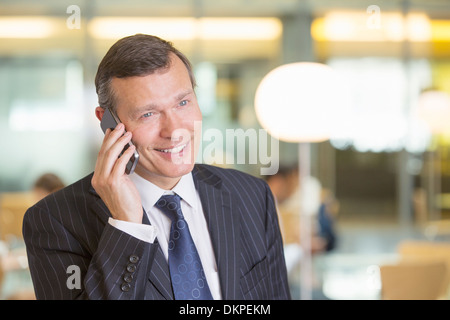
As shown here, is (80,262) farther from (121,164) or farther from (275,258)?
(275,258)

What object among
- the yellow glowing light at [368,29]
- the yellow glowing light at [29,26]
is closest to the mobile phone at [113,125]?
the yellow glowing light at [29,26]

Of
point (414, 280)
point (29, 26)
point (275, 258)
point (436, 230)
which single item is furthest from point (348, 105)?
point (275, 258)

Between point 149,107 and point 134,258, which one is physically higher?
point 149,107

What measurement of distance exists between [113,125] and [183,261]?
281mm

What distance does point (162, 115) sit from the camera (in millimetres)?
970

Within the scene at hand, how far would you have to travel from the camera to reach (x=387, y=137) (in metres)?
8.05

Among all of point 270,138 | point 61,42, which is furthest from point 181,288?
point 61,42

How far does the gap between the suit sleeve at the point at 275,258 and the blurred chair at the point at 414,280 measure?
151 cm

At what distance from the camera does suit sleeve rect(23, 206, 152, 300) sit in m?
0.93

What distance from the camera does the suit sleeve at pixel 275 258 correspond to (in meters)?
1.24

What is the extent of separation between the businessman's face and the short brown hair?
0.01 m
